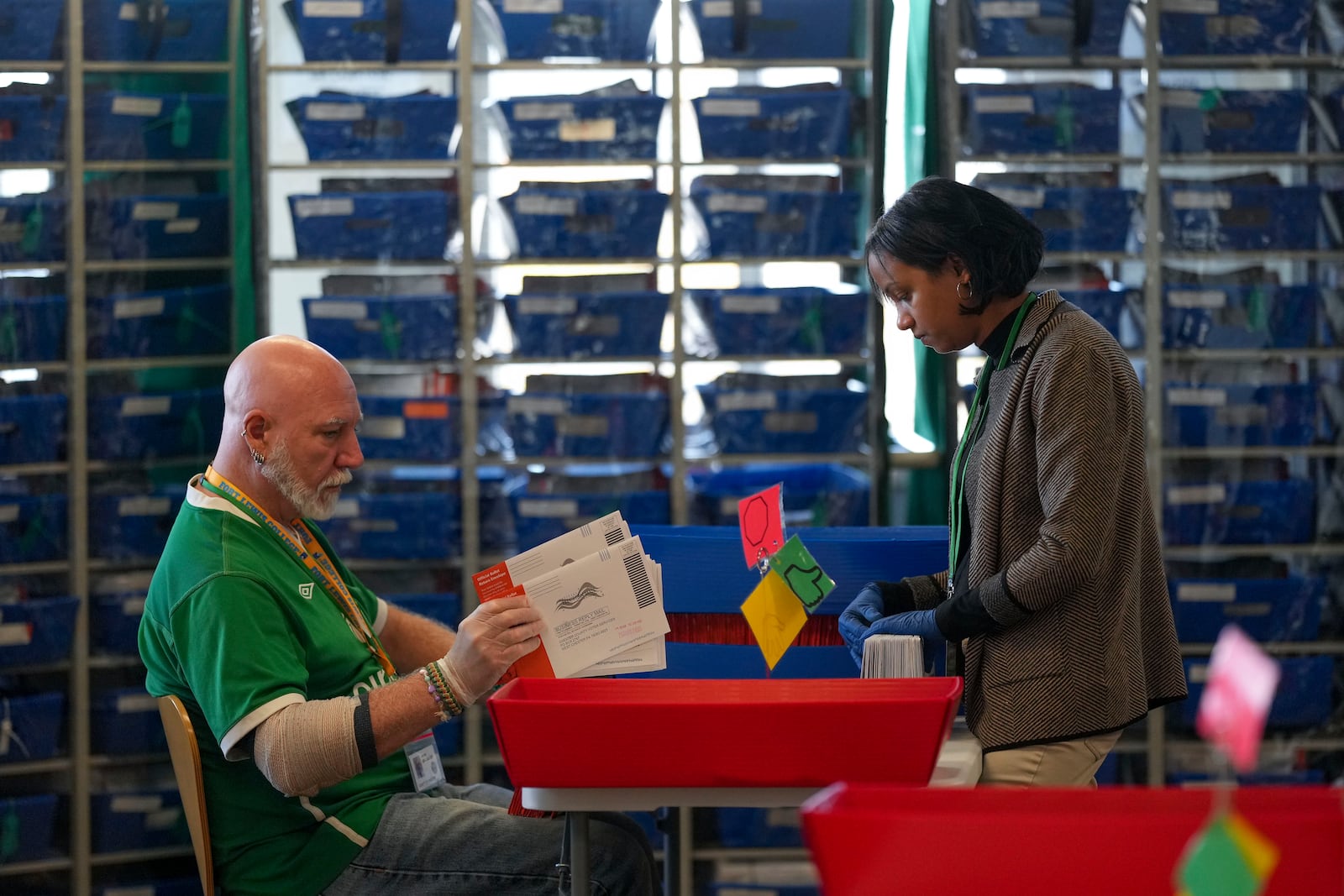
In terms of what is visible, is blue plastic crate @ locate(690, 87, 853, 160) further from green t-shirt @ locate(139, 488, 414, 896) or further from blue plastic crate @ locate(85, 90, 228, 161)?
green t-shirt @ locate(139, 488, 414, 896)

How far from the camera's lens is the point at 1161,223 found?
3.65 m

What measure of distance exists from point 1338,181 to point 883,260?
246 cm

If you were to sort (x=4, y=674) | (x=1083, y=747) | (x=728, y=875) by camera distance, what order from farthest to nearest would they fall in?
(x=728, y=875)
(x=4, y=674)
(x=1083, y=747)

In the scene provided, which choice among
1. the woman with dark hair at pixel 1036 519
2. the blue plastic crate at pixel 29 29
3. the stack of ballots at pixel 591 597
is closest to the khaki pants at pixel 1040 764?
the woman with dark hair at pixel 1036 519

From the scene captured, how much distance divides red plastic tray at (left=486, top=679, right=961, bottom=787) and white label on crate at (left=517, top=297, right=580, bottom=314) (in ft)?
7.56

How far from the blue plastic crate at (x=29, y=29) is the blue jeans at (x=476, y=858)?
2454 millimetres

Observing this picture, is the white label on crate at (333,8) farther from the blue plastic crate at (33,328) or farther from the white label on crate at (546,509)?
the white label on crate at (546,509)

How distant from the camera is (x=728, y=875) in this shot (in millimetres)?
3613

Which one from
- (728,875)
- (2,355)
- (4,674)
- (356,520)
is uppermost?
(2,355)

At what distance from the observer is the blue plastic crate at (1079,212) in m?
3.63

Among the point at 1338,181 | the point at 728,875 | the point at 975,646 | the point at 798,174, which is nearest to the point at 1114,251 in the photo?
the point at 1338,181

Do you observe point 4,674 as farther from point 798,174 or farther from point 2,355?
point 798,174

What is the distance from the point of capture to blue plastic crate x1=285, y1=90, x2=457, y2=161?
359 cm

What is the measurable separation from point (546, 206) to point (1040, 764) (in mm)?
2385
